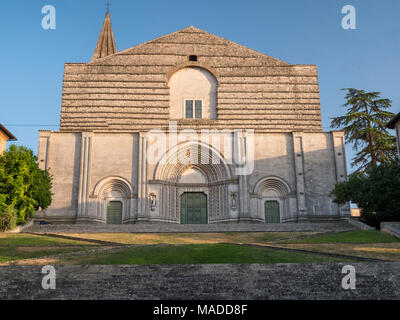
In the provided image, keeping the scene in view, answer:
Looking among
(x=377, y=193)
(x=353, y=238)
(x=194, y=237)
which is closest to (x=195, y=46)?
(x=377, y=193)

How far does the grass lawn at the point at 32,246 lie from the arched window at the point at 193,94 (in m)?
15.9

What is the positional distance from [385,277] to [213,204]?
19.7m

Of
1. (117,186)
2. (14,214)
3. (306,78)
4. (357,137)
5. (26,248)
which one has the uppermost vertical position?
(306,78)

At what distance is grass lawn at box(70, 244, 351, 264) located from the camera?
1536 cm

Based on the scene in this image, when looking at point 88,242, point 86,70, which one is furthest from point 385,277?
point 86,70

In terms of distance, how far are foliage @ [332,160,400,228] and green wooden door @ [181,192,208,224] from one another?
9.95 m

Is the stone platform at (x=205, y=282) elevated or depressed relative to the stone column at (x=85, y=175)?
depressed

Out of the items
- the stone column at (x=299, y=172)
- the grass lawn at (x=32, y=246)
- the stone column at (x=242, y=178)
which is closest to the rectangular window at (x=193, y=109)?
the stone column at (x=242, y=178)

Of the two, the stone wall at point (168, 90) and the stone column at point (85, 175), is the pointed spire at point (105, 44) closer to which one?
the stone wall at point (168, 90)

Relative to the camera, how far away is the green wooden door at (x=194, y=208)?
33.0 meters

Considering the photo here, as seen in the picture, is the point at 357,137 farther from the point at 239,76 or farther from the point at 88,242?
the point at 88,242

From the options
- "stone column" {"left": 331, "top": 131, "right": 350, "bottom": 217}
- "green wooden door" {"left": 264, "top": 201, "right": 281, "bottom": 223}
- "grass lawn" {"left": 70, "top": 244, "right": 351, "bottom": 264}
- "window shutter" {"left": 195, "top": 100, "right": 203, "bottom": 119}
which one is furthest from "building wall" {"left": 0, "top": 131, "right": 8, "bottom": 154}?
"stone column" {"left": 331, "top": 131, "right": 350, "bottom": 217}

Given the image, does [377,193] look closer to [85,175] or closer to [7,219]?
[85,175]

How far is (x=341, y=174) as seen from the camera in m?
33.0
